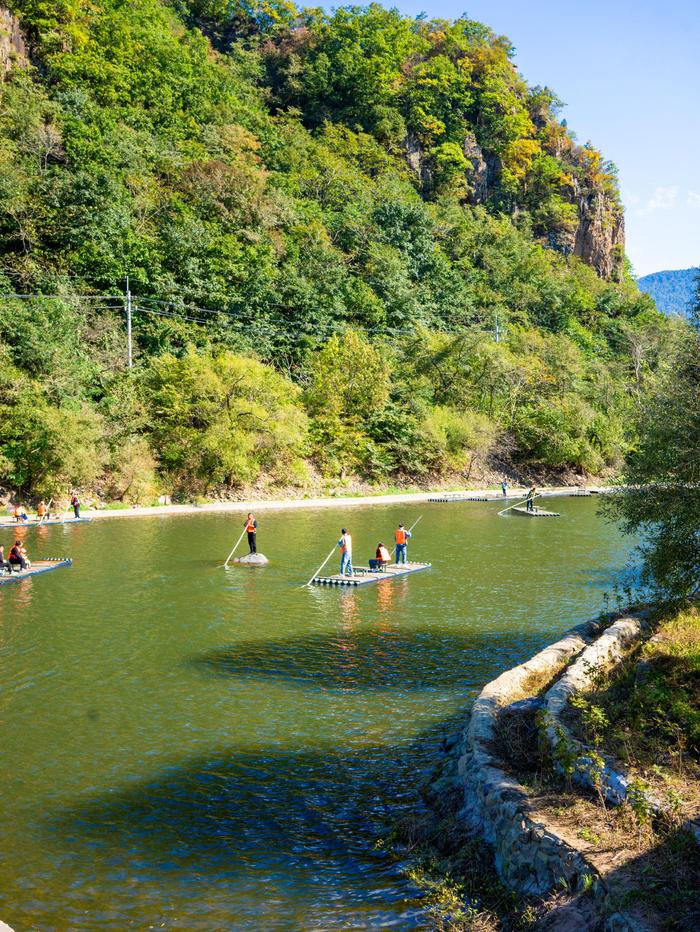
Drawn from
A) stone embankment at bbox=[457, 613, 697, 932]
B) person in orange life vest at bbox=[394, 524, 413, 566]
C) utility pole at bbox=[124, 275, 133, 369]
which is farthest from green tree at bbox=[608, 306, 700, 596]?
utility pole at bbox=[124, 275, 133, 369]

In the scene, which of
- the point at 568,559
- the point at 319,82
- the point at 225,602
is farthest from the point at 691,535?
the point at 319,82

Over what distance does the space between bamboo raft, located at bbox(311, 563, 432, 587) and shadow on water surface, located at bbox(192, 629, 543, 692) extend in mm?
6293

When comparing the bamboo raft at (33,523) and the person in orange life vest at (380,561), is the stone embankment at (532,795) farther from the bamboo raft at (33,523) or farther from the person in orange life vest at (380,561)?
the bamboo raft at (33,523)

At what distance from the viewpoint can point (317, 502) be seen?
54.2m

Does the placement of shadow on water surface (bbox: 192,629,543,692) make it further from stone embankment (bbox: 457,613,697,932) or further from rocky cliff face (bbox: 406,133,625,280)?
rocky cliff face (bbox: 406,133,625,280)

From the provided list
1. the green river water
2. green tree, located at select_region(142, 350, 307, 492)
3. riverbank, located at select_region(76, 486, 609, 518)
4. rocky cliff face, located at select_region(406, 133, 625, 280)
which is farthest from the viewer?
rocky cliff face, located at select_region(406, 133, 625, 280)

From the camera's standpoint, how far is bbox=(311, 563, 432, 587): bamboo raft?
88.3 feet

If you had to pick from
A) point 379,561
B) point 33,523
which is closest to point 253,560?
point 379,561

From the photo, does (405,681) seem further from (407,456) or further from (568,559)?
(407,456)

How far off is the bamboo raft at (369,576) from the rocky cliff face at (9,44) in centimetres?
6740

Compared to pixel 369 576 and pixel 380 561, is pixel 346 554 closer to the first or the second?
→ pixel 369 576

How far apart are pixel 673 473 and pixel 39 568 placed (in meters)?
21.5

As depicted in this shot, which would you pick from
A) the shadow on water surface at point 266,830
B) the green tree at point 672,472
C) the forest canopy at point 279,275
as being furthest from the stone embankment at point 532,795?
the forest canopy at point 279,275

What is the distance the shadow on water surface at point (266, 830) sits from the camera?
9.23m
